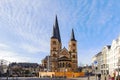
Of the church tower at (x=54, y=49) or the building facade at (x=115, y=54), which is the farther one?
the church tower at (x=54, y=49)

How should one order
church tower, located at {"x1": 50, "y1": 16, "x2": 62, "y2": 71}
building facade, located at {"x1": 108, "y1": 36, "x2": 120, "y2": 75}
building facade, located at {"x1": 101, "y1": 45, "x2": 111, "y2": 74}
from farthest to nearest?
church tower, located at {"x1": 50, "y1": 16, "x2": 62, "y2": 71}, building facade, located at {"x1": 101, "y1": 45, "x2": 111, "y2": 74}, building facade, located at {"x1": 108, "y1": 36, "x2": 120, "y2": 75}

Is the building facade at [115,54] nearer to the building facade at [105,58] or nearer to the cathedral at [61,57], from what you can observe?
the building facade at [105,58]

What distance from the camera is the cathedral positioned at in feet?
498

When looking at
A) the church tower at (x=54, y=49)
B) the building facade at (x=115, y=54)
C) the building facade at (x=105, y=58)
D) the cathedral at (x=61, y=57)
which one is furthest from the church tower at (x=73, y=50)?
the building facade at (x=115, y=54)

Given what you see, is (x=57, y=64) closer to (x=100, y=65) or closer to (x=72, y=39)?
(x=72, y=39)

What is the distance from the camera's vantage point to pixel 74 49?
159875 millimetres

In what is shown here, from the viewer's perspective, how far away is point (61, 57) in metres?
154

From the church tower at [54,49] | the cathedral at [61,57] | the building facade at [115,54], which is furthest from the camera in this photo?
the cathedral at [61,57]

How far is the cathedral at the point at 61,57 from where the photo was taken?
151900 millimetres

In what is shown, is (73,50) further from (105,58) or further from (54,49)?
(105,58)

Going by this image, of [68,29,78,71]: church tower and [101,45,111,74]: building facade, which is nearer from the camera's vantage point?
[101,45,111,74]: building facade

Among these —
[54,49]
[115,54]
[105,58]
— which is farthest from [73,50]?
[115,54]

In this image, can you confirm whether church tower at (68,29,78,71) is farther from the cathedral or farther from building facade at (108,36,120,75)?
building facade at (108,36,120,75)

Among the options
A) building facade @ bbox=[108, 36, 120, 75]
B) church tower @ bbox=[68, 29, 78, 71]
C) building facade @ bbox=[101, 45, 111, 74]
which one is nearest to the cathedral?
church tower @ bbox=[68, 29, 78, 71]
